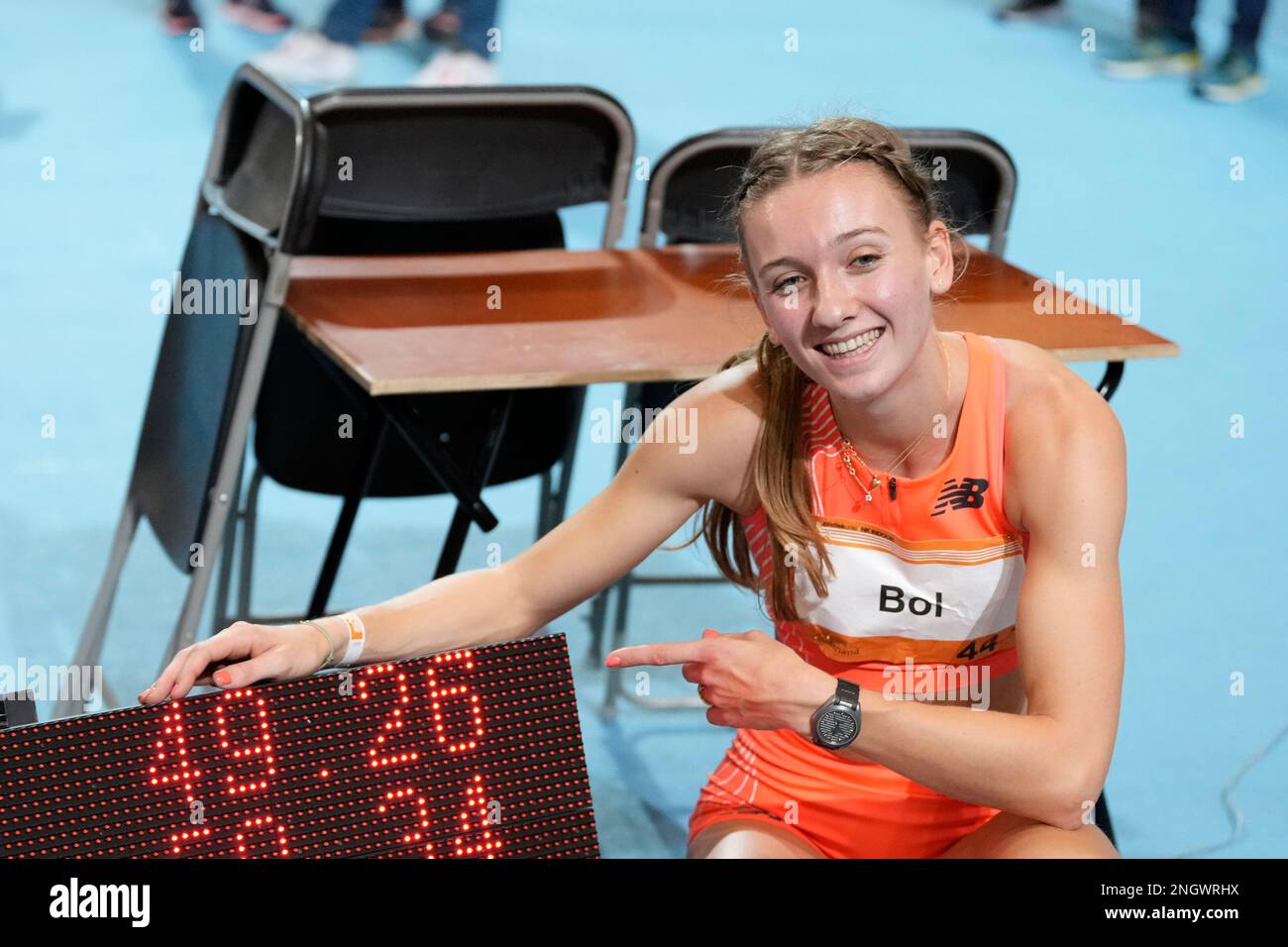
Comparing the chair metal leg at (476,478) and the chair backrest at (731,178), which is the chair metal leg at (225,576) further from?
the chair backrest at (731,178)

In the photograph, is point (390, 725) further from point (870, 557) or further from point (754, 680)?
point (870, 557)

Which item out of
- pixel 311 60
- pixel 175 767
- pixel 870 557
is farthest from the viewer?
pixel 311 60

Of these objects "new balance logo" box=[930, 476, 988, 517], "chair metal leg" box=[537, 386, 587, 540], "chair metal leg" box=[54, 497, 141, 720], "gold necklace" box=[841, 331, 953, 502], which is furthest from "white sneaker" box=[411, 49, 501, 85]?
"new balance logo" box=[930, 476, 988, 517]

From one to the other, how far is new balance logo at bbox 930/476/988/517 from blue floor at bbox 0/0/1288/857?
45 cm

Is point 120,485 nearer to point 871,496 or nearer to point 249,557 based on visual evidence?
point 249,557

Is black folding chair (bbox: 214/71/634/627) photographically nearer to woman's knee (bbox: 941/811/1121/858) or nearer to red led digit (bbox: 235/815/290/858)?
woman's knee (bbox: 941/811/1121/858)

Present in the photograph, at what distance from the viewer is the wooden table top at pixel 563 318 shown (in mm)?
2619

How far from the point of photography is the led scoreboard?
4.19ft

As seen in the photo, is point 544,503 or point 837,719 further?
point 544,503

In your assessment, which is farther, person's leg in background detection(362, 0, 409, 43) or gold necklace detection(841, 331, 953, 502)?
person's leg in background detection(362, 0, 409, 43)

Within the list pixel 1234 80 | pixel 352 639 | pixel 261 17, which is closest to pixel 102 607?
pixel 352 639

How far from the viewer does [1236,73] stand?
781 cm

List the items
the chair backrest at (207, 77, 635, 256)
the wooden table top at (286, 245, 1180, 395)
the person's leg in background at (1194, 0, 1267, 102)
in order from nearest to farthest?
the wooden table top at (286, 245, 1180, 395) → the chair backrest at (207, 77, 635, 256) → the person's leg in background at (1194, 0, 1267, 102)

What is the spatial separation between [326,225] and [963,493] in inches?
67.7
